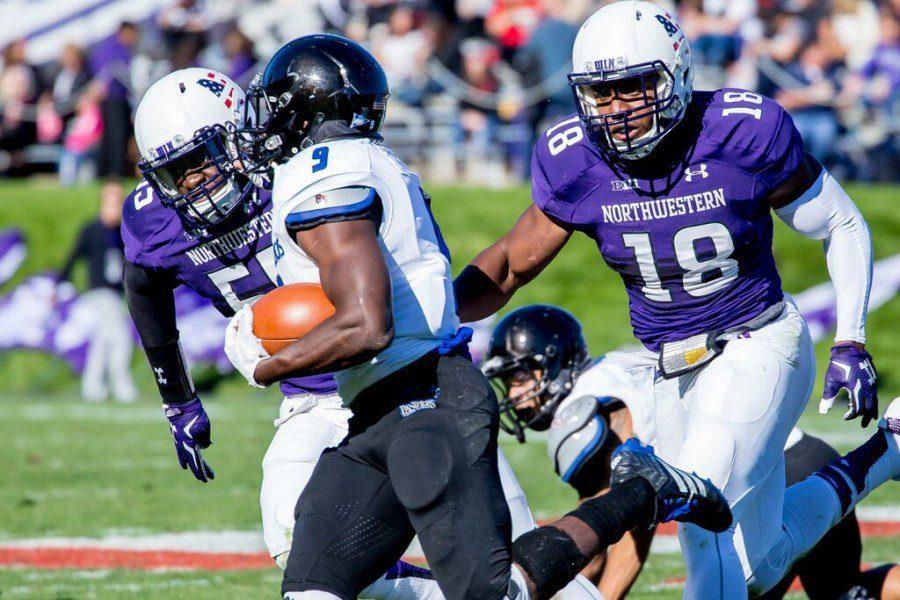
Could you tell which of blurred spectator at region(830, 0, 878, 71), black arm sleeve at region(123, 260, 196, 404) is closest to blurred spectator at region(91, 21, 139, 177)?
blurred spectator at region(830, 0, 878, 71)

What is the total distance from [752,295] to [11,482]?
202 inches

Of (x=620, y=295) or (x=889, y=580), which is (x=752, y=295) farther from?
(x=620, y=295)

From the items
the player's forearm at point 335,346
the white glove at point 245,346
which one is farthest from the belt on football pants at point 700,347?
the white glove at point 245,346

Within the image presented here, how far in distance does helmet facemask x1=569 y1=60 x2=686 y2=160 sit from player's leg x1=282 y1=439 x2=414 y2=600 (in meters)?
1.23

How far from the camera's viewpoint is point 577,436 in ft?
13.9

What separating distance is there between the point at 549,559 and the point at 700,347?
0.97 metres

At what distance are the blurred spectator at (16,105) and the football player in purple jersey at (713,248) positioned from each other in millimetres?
11216

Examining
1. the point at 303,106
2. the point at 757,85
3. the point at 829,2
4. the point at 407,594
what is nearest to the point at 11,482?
the point at 407,594

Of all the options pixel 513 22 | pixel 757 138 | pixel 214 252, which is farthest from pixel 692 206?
pixel 513 22

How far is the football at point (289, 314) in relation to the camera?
3.15 m

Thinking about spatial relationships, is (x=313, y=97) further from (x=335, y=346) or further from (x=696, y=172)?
(x=696, y=172)

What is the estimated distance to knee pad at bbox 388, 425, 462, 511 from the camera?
3.09 m

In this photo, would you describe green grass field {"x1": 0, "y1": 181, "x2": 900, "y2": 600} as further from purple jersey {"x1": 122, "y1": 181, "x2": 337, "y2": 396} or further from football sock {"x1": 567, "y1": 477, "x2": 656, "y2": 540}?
football sock {"x1": 567, "y1": 477, "x2": 656, "y2": 540}

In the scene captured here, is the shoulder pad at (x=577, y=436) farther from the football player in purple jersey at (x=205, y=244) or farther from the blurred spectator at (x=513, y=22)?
the blurred spectator at (x=513, y=22)
